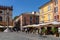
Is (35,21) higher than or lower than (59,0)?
lower

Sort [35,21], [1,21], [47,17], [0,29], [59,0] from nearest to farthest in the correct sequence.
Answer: [59,0]
[47,17]
[0,29]
[1,21]
[35,21]

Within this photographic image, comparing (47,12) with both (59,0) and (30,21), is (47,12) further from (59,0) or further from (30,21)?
(30,21)

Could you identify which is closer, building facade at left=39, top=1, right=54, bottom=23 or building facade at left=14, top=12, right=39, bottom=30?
building facade at left=39, top=1, right=54, bottom=23

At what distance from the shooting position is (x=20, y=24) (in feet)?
240

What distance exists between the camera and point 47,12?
5375 cm

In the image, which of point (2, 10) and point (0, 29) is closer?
point (0, 29)

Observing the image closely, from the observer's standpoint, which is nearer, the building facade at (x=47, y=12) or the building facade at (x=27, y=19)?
the building facade at (x=47, y=12)

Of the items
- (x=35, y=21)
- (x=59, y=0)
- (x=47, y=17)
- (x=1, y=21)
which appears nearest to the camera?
(x=59, y=0)

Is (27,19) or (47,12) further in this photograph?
(27,19)

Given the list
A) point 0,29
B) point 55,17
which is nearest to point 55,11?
point 55,17

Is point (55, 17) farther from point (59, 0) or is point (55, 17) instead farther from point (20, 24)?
point (20, 24)

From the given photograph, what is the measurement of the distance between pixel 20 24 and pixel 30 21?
4.25 metres

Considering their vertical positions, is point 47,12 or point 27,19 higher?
point 47,12

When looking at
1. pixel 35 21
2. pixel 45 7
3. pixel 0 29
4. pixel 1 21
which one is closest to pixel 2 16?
pixel 1 21
